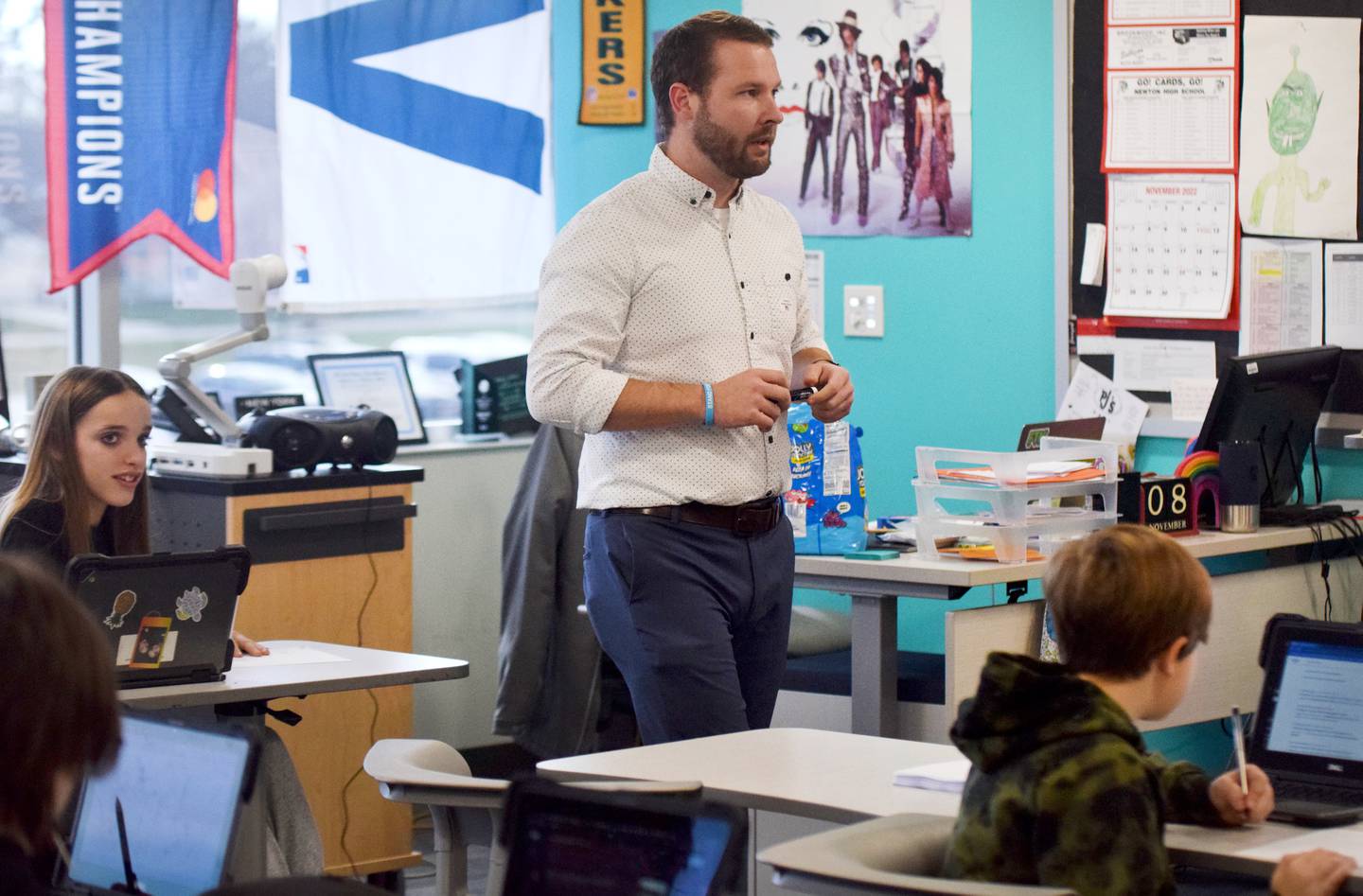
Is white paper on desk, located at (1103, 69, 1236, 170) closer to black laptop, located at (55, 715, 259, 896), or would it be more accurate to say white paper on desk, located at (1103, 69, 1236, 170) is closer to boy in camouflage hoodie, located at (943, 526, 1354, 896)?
boy in camouflage hoodie, located at (943, 526, 1354, 896)

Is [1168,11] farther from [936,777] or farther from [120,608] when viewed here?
[120,608]

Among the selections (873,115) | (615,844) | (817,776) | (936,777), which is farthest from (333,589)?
(615,844)

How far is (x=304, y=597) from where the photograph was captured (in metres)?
4.39

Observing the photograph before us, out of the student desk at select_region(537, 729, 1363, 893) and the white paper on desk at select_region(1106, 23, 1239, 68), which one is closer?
the student desk at select_region(537, 729, 1363, 893)

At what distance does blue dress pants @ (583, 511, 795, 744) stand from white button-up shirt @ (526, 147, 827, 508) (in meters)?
0.07

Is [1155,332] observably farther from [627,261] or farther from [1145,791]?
[1145,791]

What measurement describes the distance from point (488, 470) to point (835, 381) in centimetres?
246

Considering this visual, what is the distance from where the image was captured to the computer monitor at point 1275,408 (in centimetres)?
427

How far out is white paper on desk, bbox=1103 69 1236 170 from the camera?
184 inches

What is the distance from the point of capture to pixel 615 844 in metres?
1.67

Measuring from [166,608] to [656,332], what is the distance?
0.93 m

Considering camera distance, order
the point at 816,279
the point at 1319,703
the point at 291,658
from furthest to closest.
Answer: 1. the point at 816,279
2. the point at 291,658
3. the point at 1319,703

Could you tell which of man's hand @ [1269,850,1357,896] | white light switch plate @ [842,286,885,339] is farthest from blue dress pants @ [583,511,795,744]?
white light switch plate @ [842,286,885,339]

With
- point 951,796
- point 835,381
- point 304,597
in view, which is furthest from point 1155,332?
point 951,796
